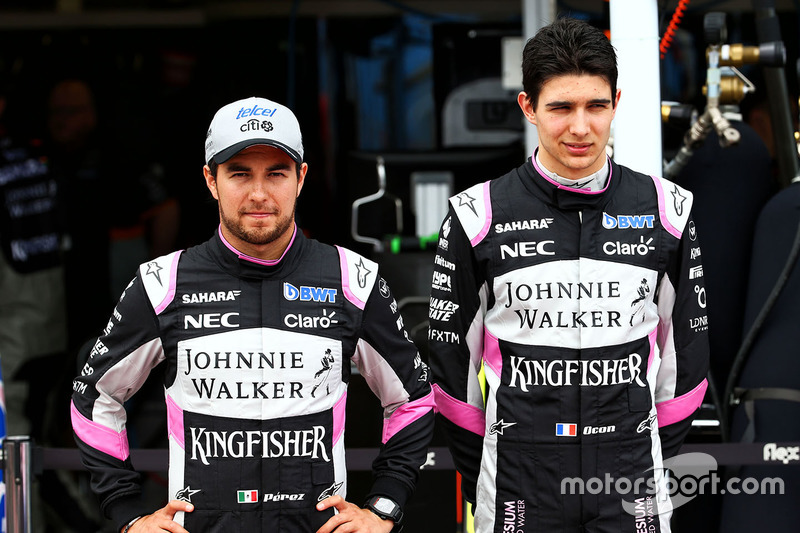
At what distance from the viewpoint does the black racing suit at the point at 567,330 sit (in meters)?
2.23

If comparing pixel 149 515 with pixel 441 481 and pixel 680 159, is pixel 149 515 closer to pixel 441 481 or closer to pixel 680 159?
pixel 441 481

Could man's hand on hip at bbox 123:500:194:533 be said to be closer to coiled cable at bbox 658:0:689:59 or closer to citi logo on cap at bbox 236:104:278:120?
citi logo on cap at bbox 236:104:278:120

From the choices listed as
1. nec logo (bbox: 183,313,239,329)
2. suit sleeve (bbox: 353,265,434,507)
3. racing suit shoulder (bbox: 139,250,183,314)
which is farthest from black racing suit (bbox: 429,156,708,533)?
racing suit shoulder (bbox: 139,250,183,314)

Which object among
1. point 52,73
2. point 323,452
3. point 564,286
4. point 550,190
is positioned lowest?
point 323,452

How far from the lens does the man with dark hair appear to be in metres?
2.21

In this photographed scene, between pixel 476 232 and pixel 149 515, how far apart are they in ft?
3.00

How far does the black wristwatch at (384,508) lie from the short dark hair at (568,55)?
0.90 meters

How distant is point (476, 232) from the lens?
2.30 metres

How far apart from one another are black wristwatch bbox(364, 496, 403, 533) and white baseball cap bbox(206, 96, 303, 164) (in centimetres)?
74

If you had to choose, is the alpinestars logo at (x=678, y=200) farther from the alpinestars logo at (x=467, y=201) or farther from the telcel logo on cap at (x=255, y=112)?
the telcel logo on cap at (x=255, y=112)

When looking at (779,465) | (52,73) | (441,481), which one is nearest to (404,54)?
(52,73)

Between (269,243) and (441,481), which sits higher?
(269,243)

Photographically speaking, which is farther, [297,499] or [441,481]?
[441,481]

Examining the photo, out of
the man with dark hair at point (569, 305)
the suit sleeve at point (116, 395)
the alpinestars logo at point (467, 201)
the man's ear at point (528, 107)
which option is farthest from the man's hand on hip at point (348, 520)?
the man's ear at point (528, 107)
